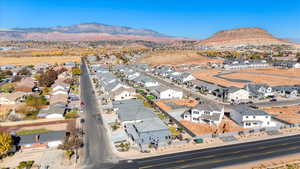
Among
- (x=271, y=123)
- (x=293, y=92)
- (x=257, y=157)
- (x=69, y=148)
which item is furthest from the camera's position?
(x=293, y=92)

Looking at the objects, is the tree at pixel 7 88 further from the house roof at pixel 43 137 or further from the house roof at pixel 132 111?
A: the house roof at pixel 43 137

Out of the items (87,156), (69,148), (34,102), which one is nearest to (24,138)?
(69,148)

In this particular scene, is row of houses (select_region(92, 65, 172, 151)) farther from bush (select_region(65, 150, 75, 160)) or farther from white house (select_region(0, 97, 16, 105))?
white house (select_region(0, 97, 16, 105))

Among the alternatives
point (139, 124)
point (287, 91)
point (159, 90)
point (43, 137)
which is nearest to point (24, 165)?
point (43, 137)

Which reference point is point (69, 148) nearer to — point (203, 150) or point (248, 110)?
point (203, 150)

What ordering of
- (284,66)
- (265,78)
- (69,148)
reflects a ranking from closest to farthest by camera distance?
(69,148) < (265,78) < (284,66)

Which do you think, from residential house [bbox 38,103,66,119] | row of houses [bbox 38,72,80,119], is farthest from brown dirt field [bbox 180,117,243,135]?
row of houses [bbox 38,72,80,119]
